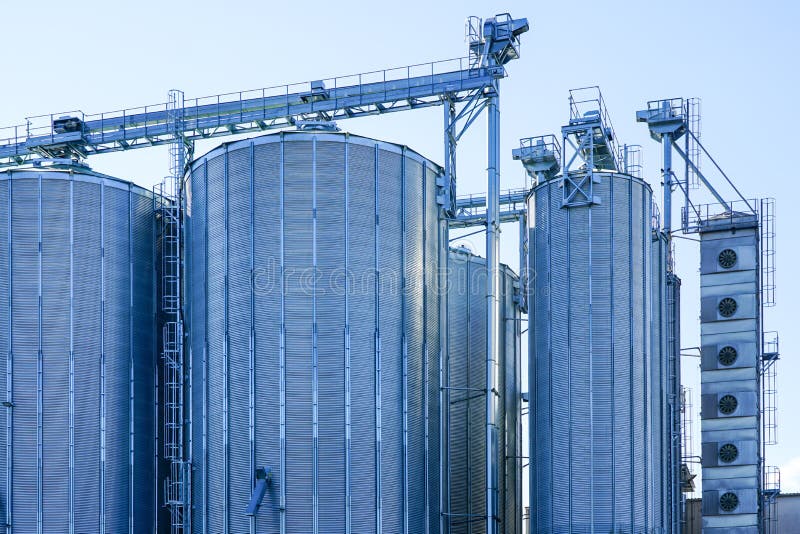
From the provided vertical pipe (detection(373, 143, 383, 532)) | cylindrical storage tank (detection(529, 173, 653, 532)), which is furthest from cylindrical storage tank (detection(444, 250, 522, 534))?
vertical pipe (detection(373, 143, 383, 532))

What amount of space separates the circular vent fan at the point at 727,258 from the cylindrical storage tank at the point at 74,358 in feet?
101

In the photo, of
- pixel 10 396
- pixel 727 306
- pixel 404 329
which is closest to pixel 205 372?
pixel 404 329

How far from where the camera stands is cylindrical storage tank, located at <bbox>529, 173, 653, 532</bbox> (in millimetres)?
59125

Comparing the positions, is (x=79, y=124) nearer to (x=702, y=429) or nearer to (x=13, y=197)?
(x=13, y=197)

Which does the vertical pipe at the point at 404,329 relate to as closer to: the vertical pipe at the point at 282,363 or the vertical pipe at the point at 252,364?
the vertical pipe at the point at 282,363

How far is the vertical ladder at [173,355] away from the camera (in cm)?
6178

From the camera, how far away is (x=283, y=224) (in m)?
A: 58.4

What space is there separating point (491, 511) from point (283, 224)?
54.0ft

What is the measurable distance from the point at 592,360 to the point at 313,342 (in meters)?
13.3

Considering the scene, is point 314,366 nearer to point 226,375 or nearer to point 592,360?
point 226,375

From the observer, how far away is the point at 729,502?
222ft

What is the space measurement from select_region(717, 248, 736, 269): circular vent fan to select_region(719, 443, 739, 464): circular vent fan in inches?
381

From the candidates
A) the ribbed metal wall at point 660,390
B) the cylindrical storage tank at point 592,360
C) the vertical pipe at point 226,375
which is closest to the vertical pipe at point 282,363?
the vertical pipe at point 226,375

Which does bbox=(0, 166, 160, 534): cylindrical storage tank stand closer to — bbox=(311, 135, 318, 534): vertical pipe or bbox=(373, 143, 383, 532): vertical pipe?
bbox=(311, 135, 318, 534): vertical pipe
